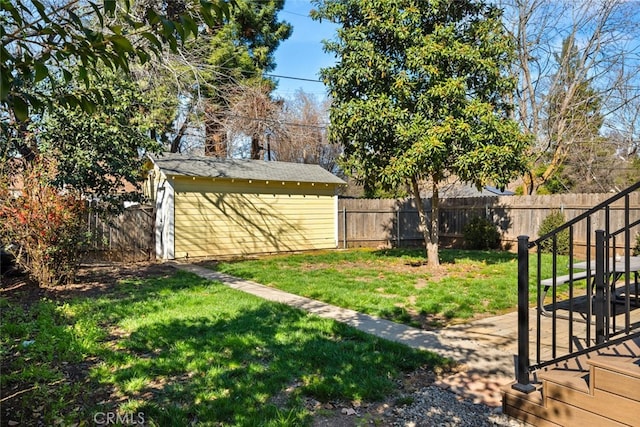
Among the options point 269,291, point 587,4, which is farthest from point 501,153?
point 587,4

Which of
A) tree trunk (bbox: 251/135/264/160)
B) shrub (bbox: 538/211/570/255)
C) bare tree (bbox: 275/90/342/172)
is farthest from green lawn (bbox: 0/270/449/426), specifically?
bare tree (bbox: 275/90/342/172)

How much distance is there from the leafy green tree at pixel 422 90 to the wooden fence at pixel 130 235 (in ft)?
21.4

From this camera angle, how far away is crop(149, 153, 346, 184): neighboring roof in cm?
1262

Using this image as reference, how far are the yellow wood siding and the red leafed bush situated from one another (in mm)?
4447

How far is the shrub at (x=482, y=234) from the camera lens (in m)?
14.2

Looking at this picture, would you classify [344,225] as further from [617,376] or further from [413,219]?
[617,376]

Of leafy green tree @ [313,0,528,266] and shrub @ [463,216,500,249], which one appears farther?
shrub @ [463,216,500,249]

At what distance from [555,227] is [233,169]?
389 inches

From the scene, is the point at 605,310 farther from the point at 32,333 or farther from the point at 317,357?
the point at 32,333

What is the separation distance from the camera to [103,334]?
480 cm

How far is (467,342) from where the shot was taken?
4.61 m

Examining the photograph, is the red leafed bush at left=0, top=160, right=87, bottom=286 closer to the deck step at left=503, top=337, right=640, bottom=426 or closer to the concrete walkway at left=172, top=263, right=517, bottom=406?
the concrete walkway at left=172, top=263, right=517, bottom=406

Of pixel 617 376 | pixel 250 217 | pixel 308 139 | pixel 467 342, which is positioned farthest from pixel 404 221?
pixel 617 376

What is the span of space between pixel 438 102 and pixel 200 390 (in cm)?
732
